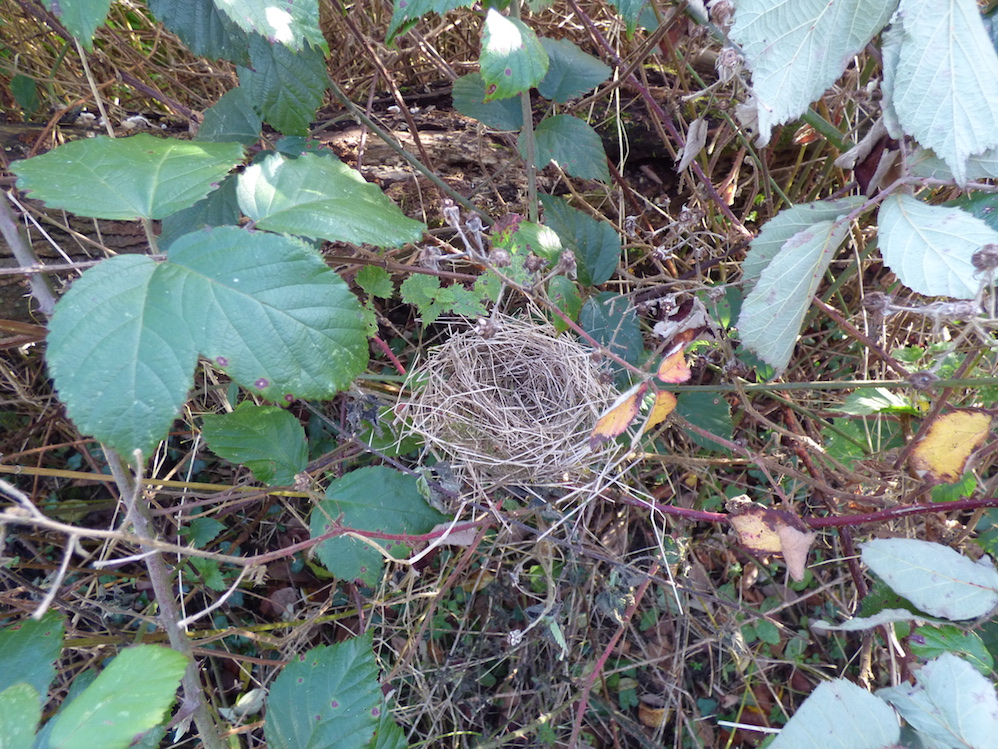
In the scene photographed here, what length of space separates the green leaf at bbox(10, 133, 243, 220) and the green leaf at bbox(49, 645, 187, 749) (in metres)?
0.62

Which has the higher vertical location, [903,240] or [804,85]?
[804,85]

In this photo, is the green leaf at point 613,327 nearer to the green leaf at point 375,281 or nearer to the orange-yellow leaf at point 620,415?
the orange-yellow leaf at point 620,415

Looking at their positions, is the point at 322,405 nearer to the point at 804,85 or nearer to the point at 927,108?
the point at 804,85

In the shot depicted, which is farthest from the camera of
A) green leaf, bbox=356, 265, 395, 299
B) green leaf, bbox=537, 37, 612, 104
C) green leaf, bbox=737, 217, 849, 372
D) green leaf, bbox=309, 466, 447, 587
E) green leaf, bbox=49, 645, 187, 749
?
green leaf, bbox=537, 37, 612, 104

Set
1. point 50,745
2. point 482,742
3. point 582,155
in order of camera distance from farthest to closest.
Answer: point 482,742, point 582,155, point 50,745

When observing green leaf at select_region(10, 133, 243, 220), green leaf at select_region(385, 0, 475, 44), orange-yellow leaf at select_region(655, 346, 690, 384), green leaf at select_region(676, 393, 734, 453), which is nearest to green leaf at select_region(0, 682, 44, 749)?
green leaf at select_region(10, 133, 243, 220)

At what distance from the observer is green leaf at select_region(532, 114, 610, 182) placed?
4.61ft

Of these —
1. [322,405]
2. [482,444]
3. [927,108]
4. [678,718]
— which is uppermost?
[927,108]

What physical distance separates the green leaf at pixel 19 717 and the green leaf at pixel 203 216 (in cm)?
77

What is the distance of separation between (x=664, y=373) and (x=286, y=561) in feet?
4.19

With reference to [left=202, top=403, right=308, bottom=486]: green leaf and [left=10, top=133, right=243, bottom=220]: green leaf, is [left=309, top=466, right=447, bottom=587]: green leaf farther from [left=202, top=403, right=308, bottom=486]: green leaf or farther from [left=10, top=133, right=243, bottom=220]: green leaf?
[left=10, top=133, right=243, bottom=220]: green leaf

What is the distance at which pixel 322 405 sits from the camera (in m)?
1.63

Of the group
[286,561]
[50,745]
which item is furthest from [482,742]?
[50,745]

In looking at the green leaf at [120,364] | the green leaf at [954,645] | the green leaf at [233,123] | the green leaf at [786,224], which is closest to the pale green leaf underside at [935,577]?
the green leaf at [954,645]
